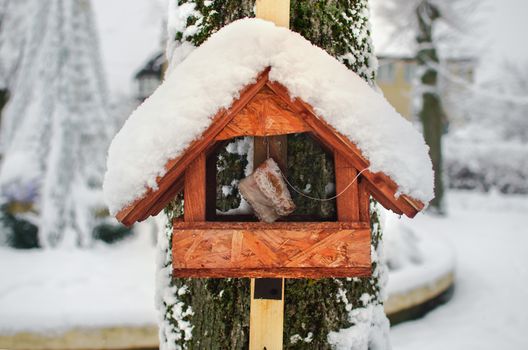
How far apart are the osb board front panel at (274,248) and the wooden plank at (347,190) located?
0.16 ft

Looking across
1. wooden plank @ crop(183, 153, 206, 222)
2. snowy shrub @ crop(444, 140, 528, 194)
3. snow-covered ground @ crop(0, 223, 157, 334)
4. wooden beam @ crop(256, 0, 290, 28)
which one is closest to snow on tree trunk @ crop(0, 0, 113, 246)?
snow-covered ground @ crop(0, 223, 157, 334)

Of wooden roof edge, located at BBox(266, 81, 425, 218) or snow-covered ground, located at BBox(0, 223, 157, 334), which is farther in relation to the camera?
snow-covered ground, located at BBox(0, 223, 157, 334)

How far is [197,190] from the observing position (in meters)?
1.19

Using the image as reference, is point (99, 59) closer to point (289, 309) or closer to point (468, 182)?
point (289, 309)

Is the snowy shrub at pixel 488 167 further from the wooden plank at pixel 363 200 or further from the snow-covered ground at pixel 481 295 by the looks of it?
the wooden plank at pixel 363 200

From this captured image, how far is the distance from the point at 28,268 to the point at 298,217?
5495mm

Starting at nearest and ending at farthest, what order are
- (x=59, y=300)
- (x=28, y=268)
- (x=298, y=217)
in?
(x=298, y=217)
(x=59, y=300)
(x=28, y=268)

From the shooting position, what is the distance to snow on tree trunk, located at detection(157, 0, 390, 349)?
143 cm

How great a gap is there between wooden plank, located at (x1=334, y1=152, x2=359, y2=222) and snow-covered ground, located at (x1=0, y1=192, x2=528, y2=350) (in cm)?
343

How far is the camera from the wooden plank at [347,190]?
118cm

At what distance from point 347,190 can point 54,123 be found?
694cm

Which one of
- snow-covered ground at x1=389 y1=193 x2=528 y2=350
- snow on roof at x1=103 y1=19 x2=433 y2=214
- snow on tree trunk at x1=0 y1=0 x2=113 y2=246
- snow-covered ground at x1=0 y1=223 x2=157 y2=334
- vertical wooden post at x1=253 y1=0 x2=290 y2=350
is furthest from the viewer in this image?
snow on tree trunk at x1=0 y1=0 x2=113 y2=246

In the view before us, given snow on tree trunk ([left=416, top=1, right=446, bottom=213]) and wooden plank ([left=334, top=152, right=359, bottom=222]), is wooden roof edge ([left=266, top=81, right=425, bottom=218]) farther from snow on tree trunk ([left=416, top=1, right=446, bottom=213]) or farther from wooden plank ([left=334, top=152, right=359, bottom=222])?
snow on tree trunk ([left=416, top=1, right=446, bottom=213])

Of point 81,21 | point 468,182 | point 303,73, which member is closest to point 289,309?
point 303,73
